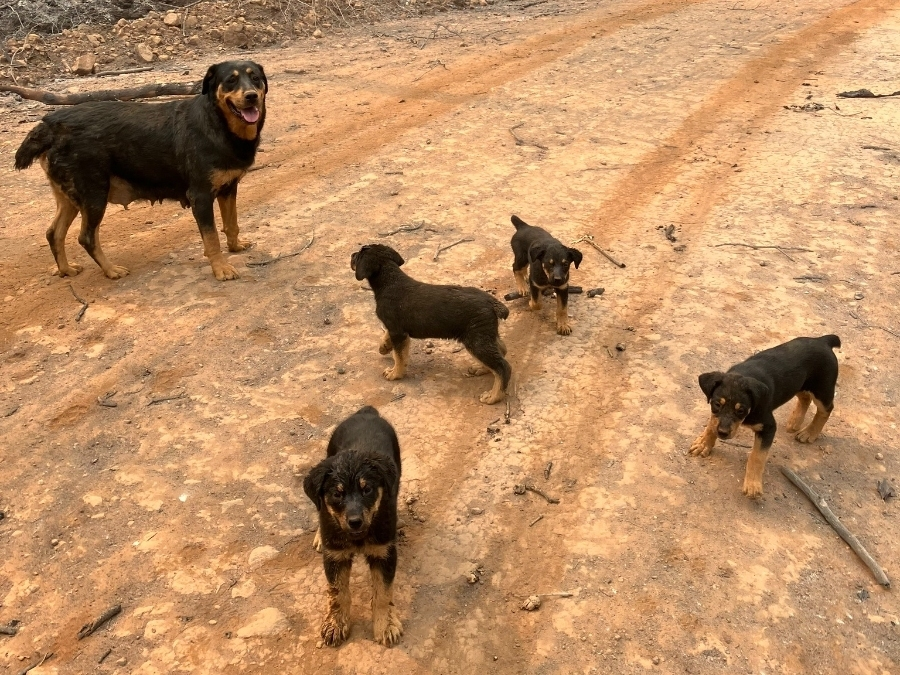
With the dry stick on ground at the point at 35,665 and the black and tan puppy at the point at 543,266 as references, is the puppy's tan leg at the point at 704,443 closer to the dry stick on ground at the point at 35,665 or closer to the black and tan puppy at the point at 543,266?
the black and tan puppy at the point at 543,266

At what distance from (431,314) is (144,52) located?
11238 mm

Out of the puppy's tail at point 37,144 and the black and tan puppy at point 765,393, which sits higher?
the puppy's tail at point 37,144

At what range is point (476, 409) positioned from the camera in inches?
246

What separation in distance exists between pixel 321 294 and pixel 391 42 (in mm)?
10520

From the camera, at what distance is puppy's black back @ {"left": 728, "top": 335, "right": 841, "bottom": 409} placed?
538 cm

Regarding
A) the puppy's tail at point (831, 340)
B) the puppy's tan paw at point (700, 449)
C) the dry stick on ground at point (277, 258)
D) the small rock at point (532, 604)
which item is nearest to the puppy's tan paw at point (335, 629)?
the small rock at point (532, 604)

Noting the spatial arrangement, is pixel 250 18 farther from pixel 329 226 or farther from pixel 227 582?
pixel 227 582

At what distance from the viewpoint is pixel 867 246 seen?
8.44m

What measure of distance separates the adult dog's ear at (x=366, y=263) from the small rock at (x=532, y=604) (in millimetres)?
3083

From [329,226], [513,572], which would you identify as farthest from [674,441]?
[329,226]

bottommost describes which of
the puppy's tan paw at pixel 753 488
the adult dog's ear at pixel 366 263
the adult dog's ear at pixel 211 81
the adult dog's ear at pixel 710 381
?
the puppy's tan paw at pixel 753 488

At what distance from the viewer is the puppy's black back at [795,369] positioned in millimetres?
5375

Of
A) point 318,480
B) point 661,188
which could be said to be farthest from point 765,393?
point 661,188

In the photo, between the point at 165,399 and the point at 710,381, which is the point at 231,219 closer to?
the point at 165,399
